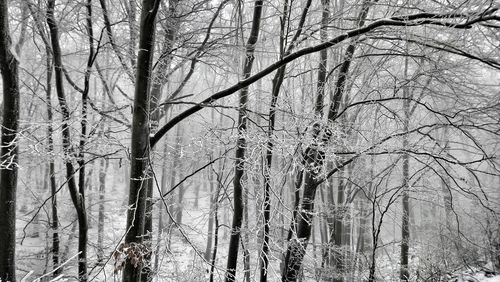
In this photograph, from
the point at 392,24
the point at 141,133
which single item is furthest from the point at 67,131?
the point at 392,24

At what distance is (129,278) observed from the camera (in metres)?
2.68

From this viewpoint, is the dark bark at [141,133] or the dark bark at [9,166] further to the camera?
the dark bark at [9,166]

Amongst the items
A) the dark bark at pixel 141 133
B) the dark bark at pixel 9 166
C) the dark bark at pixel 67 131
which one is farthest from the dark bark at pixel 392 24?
the dark bark at pixel 9 166

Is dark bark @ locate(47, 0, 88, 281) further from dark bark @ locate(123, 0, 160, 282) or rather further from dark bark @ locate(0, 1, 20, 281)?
dark bark @ locate(123, 0, 160, 282)

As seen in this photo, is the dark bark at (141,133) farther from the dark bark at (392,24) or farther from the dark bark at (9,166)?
the dark bark at (9,166)

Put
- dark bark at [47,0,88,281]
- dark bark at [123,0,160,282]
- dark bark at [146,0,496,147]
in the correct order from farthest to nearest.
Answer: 1. dark bark at [47,0,88,281]
2. dark bark at [123,0,160,282]
3. dark bark at [146,0,496,147]

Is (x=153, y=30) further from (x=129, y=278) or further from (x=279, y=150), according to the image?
(x=129, y=278)

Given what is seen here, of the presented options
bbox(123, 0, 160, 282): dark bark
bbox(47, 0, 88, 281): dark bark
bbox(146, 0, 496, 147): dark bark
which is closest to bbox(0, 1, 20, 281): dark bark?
bbox(47, 0, 88, 281): dark bark

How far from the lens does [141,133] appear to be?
2.88 m

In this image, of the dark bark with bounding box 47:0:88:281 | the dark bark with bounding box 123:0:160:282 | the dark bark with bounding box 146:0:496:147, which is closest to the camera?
the dark bark with bounding box 146:0:496:147

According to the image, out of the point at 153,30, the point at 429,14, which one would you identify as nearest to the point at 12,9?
the point at 153,30

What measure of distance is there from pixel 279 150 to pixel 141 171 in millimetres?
1315

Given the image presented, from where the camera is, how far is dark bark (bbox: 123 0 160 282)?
2721mm

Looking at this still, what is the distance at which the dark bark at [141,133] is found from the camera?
Result: 2721 millimetres
